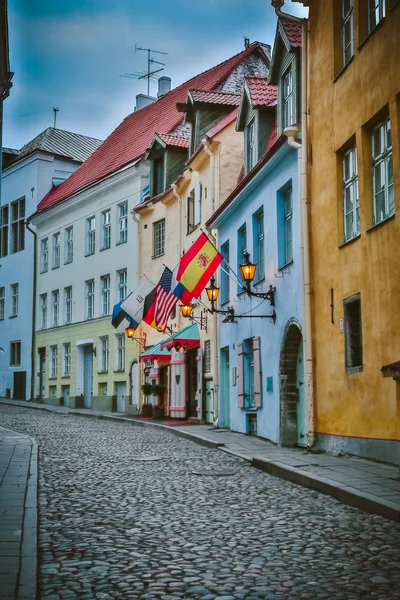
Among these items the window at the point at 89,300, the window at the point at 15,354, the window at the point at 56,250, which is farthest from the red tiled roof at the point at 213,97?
the window at the point at 15,354

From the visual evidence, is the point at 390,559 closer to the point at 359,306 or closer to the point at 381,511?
the point at 381,511

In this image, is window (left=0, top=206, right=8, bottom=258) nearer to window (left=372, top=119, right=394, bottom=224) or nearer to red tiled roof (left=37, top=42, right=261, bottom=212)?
red tiled roof (left=37, top=42, right=261, bottom=212)

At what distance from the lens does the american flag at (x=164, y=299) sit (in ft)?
79.6

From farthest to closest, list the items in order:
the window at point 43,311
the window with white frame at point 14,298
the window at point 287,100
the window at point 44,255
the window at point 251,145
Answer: the window with white frame at point 14,298 → the window at point 44,255 → the window at point 43,311 → the window at point 251,145 → the window at point 287,100

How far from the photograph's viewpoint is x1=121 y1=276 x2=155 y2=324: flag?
27.6m

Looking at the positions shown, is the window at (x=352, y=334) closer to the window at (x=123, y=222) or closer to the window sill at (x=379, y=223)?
the window sill at (x=379, y=223)

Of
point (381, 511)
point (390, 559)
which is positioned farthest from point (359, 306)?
point (390, 559)

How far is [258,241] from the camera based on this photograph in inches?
778

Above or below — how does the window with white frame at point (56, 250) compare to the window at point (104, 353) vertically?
above

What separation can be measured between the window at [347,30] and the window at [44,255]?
2998cm

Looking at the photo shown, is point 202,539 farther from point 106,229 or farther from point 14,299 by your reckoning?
point 14,299

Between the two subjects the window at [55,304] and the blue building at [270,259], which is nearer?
the blue building at [270,259]

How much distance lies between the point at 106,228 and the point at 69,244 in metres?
4.39

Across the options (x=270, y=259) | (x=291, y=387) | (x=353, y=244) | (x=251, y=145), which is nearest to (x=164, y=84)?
(x=251, y=145)
